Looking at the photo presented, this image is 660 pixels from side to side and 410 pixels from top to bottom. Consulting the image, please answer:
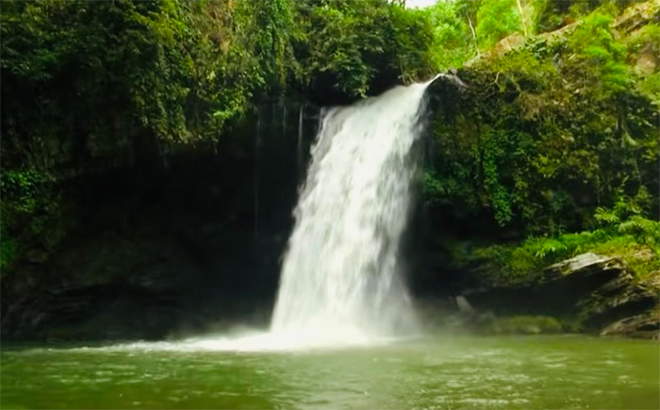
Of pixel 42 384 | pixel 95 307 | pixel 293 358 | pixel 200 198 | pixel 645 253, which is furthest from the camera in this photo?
pixel 200 198

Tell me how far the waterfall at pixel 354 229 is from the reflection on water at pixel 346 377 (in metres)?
3.02

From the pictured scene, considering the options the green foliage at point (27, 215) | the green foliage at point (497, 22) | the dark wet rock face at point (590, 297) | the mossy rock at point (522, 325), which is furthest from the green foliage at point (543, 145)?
the green foliage at point (497, 22)

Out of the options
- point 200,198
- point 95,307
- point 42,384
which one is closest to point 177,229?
point 200,198

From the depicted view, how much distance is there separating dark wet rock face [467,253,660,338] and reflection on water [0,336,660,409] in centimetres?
169

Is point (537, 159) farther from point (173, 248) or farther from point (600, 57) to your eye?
point (173, 248)

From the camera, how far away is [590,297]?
11.2 meters

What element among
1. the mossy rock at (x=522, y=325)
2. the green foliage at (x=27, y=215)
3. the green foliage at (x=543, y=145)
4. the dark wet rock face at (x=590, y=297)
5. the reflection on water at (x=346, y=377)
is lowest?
the reflection on water at (x=346, y=377)

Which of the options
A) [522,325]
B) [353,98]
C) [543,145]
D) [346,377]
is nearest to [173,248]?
[353,98]

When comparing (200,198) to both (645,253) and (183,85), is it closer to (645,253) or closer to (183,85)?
(183,85)

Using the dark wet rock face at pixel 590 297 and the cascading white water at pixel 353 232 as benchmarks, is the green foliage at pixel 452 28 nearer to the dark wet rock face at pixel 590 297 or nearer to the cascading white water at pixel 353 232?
the cascading white water at pixel 353 232

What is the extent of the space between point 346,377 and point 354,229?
21.6 feet

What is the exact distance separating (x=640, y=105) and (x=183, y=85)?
332 inches

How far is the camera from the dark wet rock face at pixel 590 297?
10.4 m

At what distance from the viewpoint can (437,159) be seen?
13141mm
